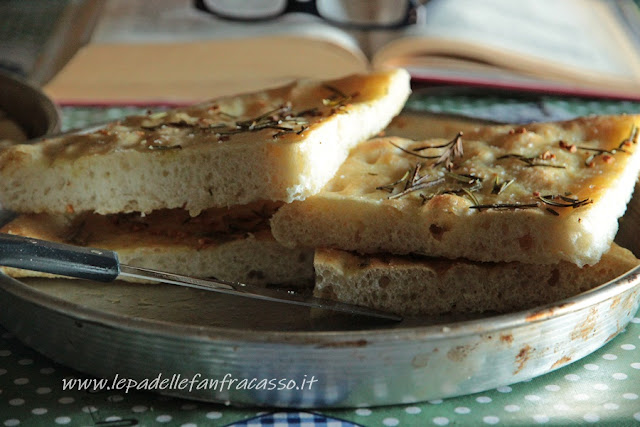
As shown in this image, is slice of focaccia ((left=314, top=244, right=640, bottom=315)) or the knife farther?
slice of focaccia ((left=314, top=244, right=640, bottom=315))

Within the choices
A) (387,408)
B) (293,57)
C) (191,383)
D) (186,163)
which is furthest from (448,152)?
(293,57)

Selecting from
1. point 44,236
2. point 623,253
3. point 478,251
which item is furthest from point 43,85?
point 623,253

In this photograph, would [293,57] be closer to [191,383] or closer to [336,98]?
[336,98]

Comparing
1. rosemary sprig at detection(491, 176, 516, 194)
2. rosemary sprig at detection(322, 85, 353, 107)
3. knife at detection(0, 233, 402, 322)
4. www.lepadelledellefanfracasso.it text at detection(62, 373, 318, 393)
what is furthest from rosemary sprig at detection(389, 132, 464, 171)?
www.lepadelledellefanfracasso.it text at detection(62, 373, 318, 393)

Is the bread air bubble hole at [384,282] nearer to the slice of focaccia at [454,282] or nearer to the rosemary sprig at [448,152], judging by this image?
the slice of focaccia at [454,282]

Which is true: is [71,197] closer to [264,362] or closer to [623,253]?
[264,362]

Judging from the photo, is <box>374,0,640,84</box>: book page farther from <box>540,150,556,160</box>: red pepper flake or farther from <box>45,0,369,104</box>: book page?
<box>540,150,556,160</box>: red pepper flake
